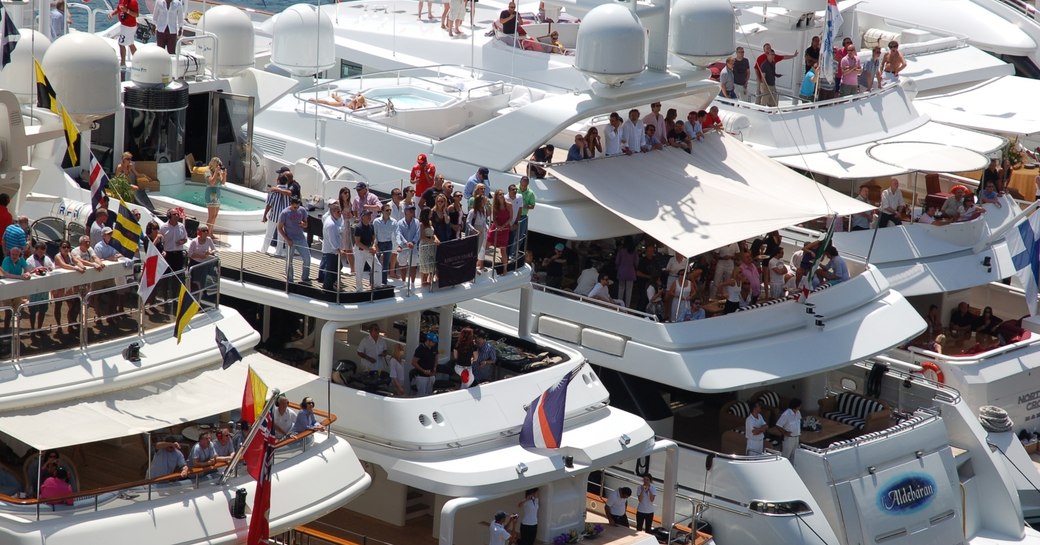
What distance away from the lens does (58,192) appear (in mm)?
26484

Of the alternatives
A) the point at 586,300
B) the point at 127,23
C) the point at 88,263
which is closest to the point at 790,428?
the point at 586,300

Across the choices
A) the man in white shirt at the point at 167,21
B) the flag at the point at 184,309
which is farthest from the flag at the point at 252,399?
the man in white shirt at the point at 167,21

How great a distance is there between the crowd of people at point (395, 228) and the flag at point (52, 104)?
285 cm

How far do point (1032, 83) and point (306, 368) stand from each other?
21.7 metres

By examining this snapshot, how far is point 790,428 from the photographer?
27266 mm

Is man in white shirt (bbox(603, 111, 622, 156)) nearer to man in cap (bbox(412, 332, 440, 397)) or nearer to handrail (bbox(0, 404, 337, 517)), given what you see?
A: man in cap (bbox(412, 332, 440, 397))

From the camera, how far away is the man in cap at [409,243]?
24.9 meters

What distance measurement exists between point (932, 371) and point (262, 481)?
13.2 metres

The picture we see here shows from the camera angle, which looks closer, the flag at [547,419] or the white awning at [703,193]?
the flag at [547,419]

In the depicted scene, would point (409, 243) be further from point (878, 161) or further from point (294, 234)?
point (878, 161)

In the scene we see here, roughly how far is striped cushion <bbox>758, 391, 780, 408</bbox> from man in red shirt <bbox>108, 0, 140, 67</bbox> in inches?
449

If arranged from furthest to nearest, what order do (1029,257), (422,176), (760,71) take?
(760,71), (1029,257), (422,176)

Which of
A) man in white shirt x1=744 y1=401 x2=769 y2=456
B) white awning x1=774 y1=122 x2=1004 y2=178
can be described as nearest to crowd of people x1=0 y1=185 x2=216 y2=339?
man in white shirt x1=744 y1=401 x2=769 y2=456

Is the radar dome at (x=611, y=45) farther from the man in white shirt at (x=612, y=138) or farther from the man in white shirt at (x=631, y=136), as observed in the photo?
the man in white shirt at (x=631, y=136)
